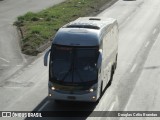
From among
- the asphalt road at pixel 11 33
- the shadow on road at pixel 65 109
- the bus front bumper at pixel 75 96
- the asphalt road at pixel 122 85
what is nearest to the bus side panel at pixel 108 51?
the asphalt road at pixel 122 85

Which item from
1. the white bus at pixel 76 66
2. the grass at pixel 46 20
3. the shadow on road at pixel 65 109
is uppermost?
the white bus at pixel 76 66

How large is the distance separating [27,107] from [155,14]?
110 feet

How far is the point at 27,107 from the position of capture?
2284cm

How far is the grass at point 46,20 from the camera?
36344 mm

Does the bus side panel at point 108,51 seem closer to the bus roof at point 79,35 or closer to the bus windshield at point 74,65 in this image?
the bus roof at point 79,35

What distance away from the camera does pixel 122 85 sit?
26234 mm

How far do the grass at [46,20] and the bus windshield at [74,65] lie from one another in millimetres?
12157

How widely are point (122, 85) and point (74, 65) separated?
504 cm

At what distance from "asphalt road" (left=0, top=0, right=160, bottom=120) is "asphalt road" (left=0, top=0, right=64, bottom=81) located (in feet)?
3.44

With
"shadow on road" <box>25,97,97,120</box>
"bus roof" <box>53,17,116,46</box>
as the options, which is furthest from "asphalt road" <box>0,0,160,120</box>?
"bus roof" <box>53,17,116,46</box>

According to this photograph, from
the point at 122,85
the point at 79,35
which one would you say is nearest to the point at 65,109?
the point at 79,35

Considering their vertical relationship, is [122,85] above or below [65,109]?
below

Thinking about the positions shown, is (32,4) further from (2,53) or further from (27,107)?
(27,107)

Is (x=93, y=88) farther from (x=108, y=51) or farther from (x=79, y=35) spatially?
Result: (x=108, y=51)
